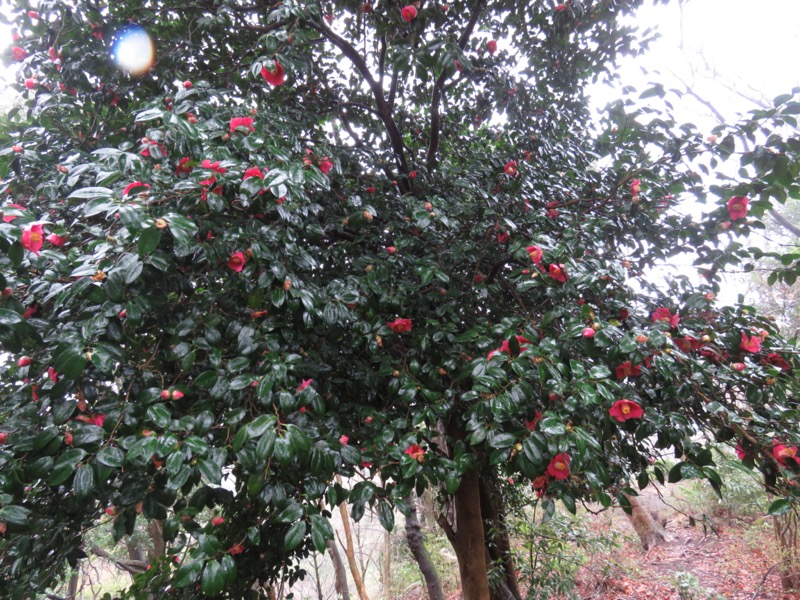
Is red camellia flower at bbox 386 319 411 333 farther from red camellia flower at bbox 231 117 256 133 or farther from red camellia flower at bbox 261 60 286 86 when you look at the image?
red camellia flower at bbox 261 60 286 86

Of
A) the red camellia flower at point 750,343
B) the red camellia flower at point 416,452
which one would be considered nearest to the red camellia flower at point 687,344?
the red camellia flower at point 750,343

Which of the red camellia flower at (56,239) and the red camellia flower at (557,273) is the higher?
the red camellia flower at (56,239)

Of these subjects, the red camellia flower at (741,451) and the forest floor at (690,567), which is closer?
the red camellia flower at (741,451)

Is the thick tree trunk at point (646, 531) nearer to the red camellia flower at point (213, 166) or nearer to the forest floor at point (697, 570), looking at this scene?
the forest floor at point (697, 570)

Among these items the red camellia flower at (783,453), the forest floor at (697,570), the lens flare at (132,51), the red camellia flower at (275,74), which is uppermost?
the lens flare at (132,51)

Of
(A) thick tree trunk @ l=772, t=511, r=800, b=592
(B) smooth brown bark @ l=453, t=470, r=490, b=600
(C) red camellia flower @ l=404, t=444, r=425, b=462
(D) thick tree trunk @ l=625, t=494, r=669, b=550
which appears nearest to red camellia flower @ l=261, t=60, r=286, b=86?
(C) red camellia flower @ l=404, t=444, r=425, b=462

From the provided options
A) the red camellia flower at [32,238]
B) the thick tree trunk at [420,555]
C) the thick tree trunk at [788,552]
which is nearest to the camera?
the red camellia flower at [32,238]

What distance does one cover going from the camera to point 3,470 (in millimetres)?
956

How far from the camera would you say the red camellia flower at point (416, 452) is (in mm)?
1217

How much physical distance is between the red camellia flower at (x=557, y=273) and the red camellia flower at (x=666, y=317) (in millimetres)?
346

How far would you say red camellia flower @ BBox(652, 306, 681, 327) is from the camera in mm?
1384

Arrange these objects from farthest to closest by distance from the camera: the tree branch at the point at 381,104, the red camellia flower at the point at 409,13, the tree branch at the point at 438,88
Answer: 1. the tree branch at the point at 381,104
2. the tree branch at the point at 438,88
3. the red camellia flower at the point at 409,13

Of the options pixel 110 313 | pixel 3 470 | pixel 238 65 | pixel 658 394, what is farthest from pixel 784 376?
pixel 238 65

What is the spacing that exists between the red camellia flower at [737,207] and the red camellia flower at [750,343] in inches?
18.1
